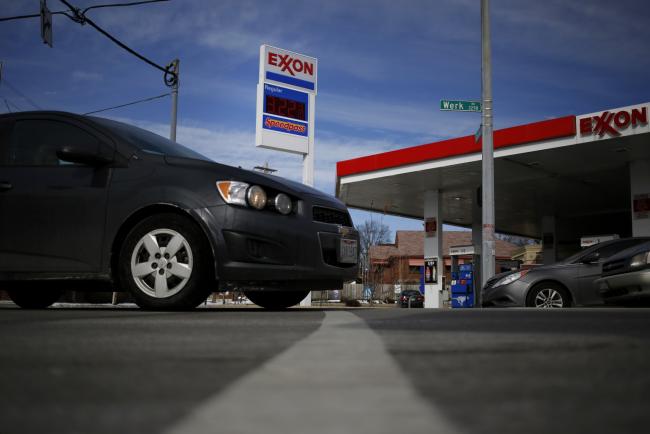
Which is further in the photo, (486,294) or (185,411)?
(486,294)

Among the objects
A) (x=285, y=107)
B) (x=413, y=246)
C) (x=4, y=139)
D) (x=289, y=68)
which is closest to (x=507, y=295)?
(x=4, y=139)

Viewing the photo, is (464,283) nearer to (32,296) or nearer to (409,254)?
(32,296)

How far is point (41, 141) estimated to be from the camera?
545cm

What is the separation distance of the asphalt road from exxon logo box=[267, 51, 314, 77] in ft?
50.2

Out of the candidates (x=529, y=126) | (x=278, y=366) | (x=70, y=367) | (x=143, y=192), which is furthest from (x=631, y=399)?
(x=529, y=126)

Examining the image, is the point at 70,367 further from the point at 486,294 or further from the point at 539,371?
the point at 486,294

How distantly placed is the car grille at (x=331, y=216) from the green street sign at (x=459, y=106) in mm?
7340

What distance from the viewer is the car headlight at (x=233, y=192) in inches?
190

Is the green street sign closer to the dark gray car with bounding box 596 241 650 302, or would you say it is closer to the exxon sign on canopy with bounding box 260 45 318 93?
the dark gray car with bounding box 596 241 650 302

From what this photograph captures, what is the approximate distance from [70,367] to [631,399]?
137 cm

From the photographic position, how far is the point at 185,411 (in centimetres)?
114

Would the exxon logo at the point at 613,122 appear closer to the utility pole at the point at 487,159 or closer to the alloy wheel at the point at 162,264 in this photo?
the utility pole at the point at 487,159

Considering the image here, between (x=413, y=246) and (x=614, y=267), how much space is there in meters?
48.3

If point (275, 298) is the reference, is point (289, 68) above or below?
above
